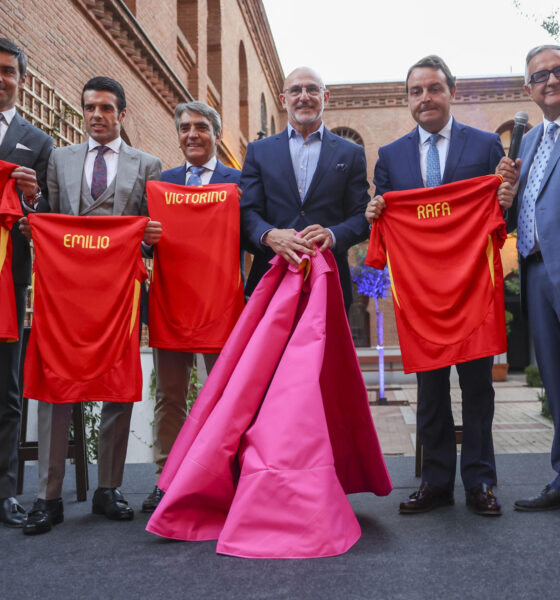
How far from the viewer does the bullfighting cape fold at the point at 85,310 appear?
8.90 feet

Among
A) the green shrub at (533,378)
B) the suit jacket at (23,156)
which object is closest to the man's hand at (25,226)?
the suit jacket at (23,156)

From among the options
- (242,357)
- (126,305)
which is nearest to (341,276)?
(242,357)

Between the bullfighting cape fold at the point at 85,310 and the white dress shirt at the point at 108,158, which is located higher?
the white dress shirt at the point at 108,158

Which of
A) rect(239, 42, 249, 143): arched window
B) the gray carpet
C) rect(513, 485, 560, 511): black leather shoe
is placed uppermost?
rect(239, 42, 249, 143): arched window

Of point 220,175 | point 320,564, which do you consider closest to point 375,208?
point 220,175

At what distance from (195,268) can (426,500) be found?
59.6 inches

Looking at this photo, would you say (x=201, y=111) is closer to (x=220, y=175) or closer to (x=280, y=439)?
(x=220, y=175)

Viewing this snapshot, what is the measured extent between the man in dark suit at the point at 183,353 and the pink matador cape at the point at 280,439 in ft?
1.68

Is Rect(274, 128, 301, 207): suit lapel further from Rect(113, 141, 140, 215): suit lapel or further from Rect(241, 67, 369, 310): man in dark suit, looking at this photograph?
Rect(113, 141, 140, 215): suit lapel

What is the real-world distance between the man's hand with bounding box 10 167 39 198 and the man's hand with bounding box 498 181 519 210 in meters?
2.11

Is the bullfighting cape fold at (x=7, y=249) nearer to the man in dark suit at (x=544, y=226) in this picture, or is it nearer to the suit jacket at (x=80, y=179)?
the suit jacket at (x=80, y=179)

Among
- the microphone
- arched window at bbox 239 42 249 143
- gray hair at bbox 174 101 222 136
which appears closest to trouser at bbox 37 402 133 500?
gray hair at bbox 174 101 222 136

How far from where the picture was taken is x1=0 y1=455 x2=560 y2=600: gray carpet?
1904 mm

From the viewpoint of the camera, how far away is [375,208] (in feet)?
9.53
